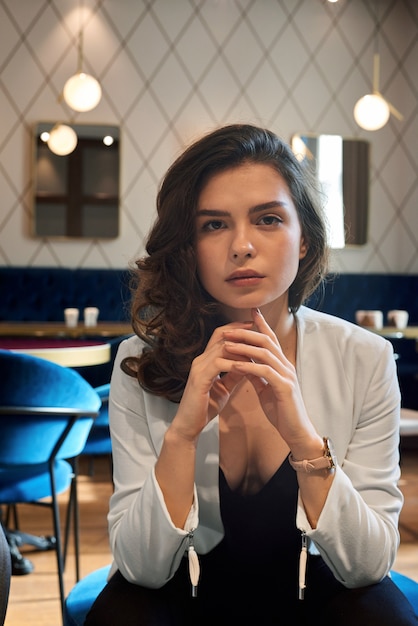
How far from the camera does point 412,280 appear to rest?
19.3 ft

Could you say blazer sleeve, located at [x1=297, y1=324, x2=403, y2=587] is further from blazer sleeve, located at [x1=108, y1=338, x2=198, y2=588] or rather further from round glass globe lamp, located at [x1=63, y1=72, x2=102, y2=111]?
round glass globe lamp, located at [x1=63, y1=72, x2=102, y2=111]

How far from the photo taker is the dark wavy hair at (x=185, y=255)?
4.29 ft

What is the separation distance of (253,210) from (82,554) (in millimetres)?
2144

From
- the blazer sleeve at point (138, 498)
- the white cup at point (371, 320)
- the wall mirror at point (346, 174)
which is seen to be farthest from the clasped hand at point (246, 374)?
the wall mirror at point (346, 174)

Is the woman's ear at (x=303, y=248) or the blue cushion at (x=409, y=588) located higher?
the woman's ear at (x=303, y=248)

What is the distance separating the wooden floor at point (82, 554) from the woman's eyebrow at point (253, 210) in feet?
5.25

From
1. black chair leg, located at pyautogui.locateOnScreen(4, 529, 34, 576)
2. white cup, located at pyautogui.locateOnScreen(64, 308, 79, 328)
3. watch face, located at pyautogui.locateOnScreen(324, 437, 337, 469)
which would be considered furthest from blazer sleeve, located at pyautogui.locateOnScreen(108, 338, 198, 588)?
white cup, located at pyautogui.locateOnScreen(64, 308, 79, 328)

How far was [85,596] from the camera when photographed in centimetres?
129

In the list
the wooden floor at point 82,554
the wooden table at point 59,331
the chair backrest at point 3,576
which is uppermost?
the chair backrest at point 3,576

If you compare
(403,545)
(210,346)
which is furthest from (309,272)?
(403,545)

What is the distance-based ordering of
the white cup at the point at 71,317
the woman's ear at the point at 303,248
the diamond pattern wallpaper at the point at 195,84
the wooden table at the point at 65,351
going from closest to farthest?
1. the woman's ear at the point at 303,248
2. the wooden table at the point at 65,351
3. the white cup at the point at 71,317
4. the diamond pattern wallpaper at the point at 195,84

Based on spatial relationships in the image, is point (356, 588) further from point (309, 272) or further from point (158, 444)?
point (309, 272)

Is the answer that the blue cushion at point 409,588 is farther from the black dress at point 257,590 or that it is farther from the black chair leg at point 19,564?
the black chair leg at point 19,564

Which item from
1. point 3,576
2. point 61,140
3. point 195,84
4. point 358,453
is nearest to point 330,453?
point 358,453
